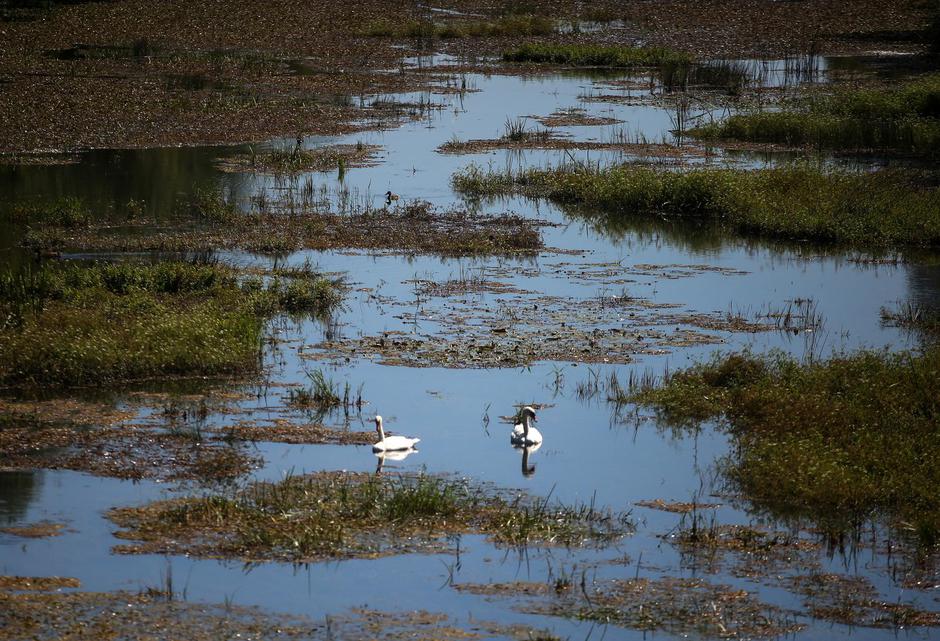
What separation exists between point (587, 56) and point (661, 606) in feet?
108

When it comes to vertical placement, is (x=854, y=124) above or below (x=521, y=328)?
above

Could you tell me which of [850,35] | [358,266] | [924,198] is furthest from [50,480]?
[850,35]

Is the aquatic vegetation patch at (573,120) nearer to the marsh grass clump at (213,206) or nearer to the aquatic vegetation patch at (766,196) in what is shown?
the aquatic vegetation patch at (766,196)

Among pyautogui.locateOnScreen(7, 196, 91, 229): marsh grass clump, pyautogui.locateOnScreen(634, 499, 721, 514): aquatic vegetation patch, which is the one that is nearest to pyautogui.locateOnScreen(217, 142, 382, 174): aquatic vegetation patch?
pyautogui.locateOnScreen(7, 196, 91, 229): marsh grass clump

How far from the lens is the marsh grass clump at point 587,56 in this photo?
1553 inches

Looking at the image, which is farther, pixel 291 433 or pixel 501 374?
pixel 501 374

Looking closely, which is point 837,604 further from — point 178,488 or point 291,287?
point 291,287

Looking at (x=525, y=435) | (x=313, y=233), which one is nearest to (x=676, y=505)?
(x=525, y=435)

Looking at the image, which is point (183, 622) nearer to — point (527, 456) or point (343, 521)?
point (343, 521)

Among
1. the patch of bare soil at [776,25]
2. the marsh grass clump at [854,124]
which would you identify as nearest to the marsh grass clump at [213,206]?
the marsh grass clump at [854,124]

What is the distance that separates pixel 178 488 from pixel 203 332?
334 centimetres

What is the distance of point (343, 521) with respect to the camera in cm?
948

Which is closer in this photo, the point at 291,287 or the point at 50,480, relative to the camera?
the point at 50,480

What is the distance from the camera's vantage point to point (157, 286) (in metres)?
15.4
